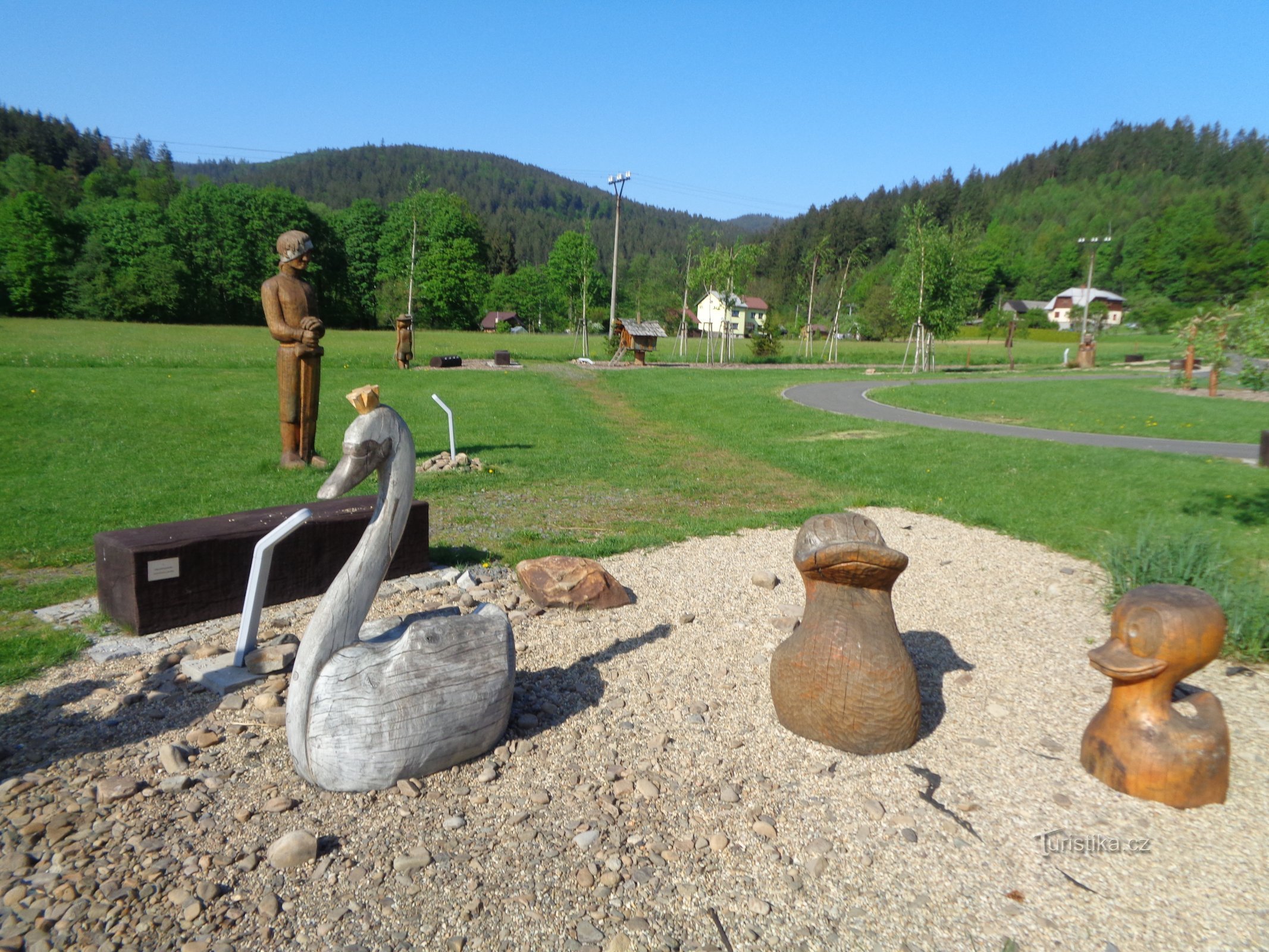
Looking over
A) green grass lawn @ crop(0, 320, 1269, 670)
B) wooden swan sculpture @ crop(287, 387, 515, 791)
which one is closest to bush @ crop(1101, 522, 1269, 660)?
green grass lawn @ crop(0, 320, 1269, 670)

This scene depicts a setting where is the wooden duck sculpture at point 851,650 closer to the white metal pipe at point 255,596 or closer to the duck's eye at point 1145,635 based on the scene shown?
the duck's eye at point 1145,635

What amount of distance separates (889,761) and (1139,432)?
17364 mm

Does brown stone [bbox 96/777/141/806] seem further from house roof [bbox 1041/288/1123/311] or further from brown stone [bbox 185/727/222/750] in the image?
house roof [bbox 1041/288/1123/311]

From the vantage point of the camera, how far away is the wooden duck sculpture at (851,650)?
14.6 ft

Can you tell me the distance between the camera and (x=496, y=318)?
91.0m

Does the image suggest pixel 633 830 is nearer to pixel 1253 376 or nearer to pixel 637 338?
pixel 1253 376

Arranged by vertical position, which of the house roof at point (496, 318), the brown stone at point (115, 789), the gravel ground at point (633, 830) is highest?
the house roof at point (496, 318)

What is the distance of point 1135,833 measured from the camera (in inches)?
156

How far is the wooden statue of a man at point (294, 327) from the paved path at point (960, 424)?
1433 cm

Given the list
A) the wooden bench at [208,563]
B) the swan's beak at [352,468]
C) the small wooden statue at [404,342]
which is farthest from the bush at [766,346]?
the swan's beak at [352,468]

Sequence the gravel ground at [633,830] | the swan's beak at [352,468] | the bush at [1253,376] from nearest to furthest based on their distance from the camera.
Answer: the gravel ground at [633,830]
the swan's beak at [352,468]
the bush at [1253,376]

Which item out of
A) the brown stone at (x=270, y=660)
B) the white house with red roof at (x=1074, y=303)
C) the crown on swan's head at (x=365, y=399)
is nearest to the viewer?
the crown on swan's head at (x=365, y=399)

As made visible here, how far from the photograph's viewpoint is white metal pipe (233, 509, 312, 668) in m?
4.94

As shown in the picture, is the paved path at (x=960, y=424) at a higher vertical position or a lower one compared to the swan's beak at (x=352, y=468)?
lower
